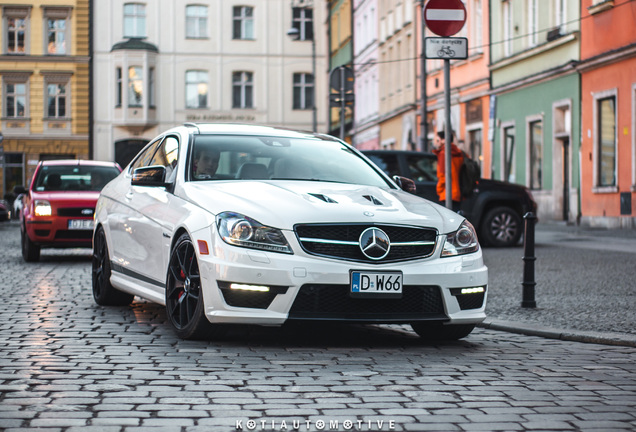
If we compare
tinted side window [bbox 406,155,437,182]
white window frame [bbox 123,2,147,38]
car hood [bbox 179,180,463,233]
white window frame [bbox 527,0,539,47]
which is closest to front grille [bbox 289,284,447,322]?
car hood [bbox 179,180,463,233]

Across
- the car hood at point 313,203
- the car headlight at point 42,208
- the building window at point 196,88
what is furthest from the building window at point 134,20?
the car hood at point 313,203

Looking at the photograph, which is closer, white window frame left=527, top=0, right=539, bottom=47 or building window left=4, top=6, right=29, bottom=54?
white window frame left=527, top=0, right=539, bottom=47

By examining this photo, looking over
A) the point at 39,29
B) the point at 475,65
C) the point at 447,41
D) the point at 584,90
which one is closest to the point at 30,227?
the point at 447,41

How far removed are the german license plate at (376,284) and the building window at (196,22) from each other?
56014 millimetres

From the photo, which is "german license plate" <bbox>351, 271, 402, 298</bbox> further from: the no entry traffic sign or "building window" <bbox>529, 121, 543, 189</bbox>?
"building window" <bbox>529, 121, 543, 189</bbox>

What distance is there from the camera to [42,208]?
16.8 metres

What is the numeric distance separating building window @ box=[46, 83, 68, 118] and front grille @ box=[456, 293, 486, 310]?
52.8 m

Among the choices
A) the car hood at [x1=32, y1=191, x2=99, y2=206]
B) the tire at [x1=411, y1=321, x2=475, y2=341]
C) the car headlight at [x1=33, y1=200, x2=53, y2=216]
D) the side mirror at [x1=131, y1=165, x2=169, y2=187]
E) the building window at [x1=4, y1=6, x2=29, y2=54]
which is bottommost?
the tire at [x1=411, y1=321, x2=475, y2=341]

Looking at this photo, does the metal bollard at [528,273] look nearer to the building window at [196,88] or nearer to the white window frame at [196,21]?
the building window at [196,88]

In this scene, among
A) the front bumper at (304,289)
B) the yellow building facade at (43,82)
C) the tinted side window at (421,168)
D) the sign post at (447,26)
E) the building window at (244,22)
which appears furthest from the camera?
the building window at (244,22)

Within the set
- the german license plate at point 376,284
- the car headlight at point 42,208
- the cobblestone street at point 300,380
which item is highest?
the car headlight at point 42,208

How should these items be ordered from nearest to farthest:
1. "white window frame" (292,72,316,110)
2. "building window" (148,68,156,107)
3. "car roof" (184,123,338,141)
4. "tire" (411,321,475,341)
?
"tire" (411,321,475,341), "car roof" (184,123,338,141), "building window" (148,68,156,107), "white window frame" (292,72,316,110)

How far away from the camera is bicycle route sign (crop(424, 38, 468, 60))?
11.0 m

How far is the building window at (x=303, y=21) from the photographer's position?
2510 inches
